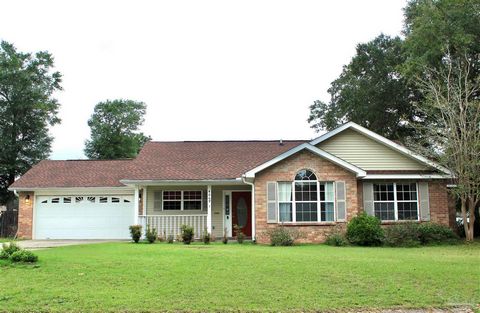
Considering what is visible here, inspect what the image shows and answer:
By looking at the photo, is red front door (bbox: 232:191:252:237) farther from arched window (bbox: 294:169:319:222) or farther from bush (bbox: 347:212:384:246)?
bush (bbox: 347:212:384:246)

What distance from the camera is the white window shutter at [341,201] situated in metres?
18.8

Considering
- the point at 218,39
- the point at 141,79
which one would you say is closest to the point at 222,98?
the point at 141,79

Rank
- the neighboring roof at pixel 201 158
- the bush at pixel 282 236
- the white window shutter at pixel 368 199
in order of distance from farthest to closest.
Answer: the neighboring roof at pixel 201 158 < the white window shutter at pixel 368 199 < the bush at pixel 282 236

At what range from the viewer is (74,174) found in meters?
25.1

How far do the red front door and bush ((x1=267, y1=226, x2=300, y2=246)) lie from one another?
3.95 metres

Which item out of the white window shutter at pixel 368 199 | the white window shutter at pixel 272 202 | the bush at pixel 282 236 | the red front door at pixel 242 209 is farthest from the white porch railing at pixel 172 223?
the white window shutter at pixel 368 199

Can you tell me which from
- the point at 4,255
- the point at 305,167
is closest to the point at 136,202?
the point at 305,167

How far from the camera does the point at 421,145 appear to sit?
20.5 meters

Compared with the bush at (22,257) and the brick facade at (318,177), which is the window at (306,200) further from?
the bush at (22,257)

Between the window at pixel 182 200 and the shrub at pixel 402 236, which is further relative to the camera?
the window at pixel 182 200

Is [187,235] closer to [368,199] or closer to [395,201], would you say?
[368,199]

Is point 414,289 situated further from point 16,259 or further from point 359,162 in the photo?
point 359,162

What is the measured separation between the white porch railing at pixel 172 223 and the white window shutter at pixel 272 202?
354cm

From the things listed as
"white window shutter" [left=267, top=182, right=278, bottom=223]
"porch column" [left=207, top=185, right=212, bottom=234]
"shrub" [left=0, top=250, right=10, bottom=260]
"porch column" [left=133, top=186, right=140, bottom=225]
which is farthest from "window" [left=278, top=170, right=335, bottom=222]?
"shrub" [left=0, top=250, right=10, bottom=260]
